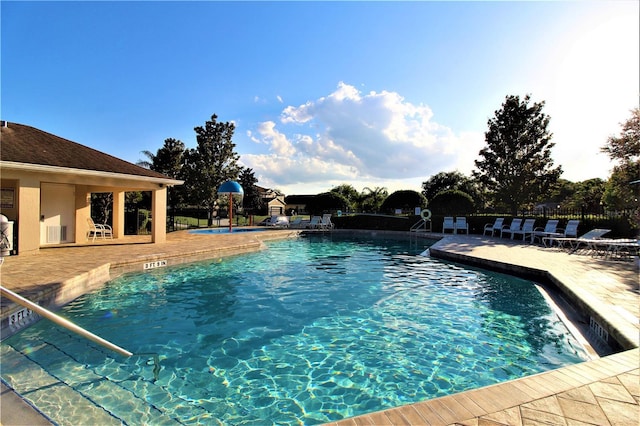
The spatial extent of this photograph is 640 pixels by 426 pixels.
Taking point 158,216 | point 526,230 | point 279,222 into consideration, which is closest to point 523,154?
point 526,230

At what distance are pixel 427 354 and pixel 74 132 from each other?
20846 millimetres

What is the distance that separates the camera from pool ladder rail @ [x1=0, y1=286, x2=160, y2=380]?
100.0 inches

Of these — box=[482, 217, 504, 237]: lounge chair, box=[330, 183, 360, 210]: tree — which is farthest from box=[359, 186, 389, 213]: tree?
box=[482, 217, 504, 237]: lounge chair

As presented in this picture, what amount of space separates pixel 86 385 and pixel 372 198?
4213 cm

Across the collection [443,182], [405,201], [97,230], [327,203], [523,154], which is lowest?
[97,230]

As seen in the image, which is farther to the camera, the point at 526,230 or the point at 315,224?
the point at 315,224

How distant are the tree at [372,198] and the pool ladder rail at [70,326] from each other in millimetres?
37586

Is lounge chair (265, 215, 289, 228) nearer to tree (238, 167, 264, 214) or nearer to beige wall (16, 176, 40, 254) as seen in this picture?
beige wall (16, 176, 40, 254)

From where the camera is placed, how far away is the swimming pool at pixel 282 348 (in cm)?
326

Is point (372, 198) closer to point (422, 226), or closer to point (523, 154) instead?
point (422, 226)

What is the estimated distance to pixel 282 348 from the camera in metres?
4.53

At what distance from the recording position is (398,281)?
323 inches

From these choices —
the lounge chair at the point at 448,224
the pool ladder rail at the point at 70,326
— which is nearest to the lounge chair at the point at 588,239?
the lounge chair at the point at 448,224

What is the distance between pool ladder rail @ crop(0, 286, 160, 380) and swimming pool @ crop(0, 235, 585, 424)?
0.12 meters
